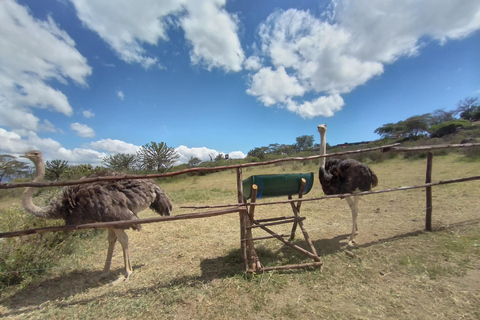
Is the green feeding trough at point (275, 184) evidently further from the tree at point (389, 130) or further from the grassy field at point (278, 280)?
the tree at point (389, 130)

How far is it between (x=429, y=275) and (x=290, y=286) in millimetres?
1763

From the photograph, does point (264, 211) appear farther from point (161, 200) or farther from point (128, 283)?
point (128, 283)

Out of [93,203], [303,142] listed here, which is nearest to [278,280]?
[93,203]

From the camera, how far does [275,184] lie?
3.59 meters

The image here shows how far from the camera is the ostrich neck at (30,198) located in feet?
10.3

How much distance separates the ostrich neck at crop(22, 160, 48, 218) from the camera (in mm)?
3137

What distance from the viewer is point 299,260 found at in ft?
12.5

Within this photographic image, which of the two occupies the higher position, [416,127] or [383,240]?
[416,127]

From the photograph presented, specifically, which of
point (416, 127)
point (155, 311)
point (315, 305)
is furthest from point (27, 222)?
point (416, 127)

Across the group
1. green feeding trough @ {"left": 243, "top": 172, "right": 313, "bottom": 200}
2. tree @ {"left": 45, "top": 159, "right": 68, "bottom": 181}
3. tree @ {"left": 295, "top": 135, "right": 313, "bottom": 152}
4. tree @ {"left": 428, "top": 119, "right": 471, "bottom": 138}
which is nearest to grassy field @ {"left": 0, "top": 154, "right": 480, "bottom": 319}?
green feeding trough @ {"left": 243, "top": 172, "right": 313, "bottom": 200}

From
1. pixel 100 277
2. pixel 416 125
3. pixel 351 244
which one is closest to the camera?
pixel 100 277

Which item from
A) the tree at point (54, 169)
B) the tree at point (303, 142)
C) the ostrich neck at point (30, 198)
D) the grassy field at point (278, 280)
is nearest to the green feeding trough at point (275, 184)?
the grassy field at point (278, 280)

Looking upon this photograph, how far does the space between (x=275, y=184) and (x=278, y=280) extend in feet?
4.18

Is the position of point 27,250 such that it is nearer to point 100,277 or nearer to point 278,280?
point 100,277
